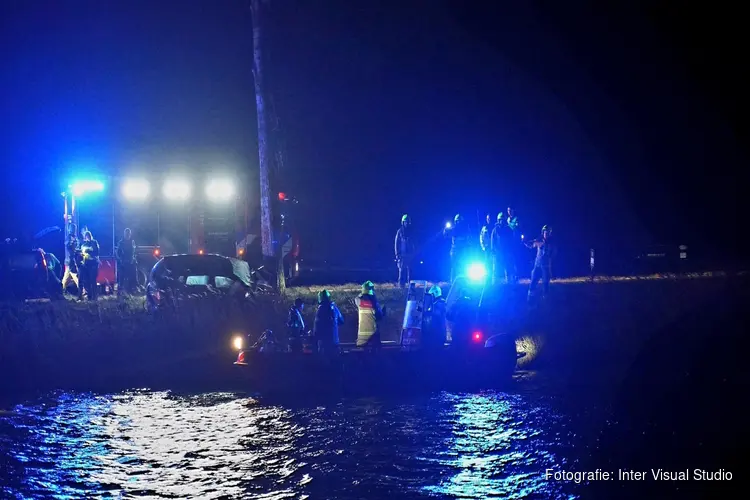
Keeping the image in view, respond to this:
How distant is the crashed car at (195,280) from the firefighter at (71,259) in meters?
3.35

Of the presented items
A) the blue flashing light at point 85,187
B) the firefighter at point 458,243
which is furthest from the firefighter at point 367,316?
the blue flashing light at point 85,187

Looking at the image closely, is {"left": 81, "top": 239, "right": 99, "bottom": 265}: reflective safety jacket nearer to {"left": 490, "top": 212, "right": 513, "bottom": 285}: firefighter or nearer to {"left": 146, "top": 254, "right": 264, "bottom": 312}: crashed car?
{"left": 146, "top": 254, "right": 264, "bottom": 312}: crashed car

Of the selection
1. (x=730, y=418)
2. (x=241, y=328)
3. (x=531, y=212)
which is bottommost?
(x=730, y=418)

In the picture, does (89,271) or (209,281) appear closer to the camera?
(209,281)

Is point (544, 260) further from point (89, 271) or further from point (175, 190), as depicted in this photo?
point (175, 190)

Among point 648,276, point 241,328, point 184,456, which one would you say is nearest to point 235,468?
point 184,456

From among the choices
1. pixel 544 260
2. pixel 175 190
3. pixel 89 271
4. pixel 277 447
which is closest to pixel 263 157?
pixel 89 271

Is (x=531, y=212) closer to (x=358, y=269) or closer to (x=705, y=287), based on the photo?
(x=358, y=269)

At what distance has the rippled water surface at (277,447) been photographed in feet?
22.7

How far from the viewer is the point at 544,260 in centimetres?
1662

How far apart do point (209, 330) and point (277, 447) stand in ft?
21.6

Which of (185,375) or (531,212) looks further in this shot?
(531,212)

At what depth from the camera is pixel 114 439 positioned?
8.61 metres

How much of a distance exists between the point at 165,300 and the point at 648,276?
14132 millimetres
